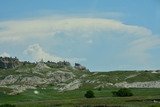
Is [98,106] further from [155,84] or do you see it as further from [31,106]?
[155,84]

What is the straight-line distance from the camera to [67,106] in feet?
314

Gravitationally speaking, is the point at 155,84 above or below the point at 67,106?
above

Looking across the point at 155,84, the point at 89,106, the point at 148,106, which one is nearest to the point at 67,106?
the point at 89,106

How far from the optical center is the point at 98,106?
95562 mm

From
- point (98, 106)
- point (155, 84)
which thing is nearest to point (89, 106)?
point (98, 106)

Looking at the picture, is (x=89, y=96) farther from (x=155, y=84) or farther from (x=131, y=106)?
(x=155, y=84)

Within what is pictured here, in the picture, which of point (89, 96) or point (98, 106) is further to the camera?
point (89, 96)

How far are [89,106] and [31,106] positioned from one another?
13.0 m

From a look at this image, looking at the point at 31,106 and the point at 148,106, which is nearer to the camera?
the point at 148,106

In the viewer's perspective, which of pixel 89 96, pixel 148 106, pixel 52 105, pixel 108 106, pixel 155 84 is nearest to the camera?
pixel 148 106

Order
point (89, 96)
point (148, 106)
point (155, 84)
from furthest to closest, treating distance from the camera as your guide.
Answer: point (155, 84) → point (89, 96) → point (148, 106)

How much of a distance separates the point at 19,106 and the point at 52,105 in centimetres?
754

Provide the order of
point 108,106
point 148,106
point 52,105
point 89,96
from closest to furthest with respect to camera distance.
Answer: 1. point 148,106
2. point 108,106
3. point 52,105
4. point 89,96

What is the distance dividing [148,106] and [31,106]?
2684cm
